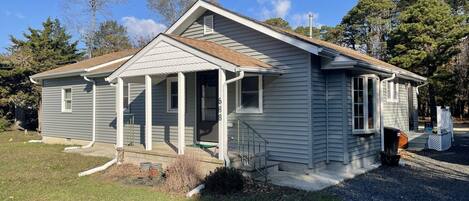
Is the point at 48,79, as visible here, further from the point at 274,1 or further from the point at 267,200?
the point at 274,1

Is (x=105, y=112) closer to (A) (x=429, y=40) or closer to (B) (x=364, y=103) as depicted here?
A: (B) (x=364, y=103)

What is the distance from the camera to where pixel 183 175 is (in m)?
7.81

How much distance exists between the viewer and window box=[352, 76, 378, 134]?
1002 centimetres

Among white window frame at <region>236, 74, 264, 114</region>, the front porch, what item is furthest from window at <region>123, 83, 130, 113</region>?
white window frame at <region>236, 74, 264, 114</region>

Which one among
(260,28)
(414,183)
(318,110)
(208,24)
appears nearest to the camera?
(414,183)

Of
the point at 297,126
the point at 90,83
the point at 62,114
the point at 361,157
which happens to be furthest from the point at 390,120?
the point at 62,114

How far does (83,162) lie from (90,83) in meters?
4.79

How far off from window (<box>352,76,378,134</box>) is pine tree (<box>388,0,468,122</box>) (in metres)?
18.6

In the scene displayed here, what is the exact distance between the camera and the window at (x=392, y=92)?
44.6ft

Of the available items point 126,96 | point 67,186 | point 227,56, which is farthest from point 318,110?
point 126,96

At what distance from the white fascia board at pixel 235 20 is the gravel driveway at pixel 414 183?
3001 millimetres

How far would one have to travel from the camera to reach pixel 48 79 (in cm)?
1716

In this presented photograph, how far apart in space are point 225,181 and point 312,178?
7.44 feet

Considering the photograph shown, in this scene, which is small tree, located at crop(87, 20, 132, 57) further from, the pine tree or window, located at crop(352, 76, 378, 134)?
window, located at crop(352, 76, 378, 134)
